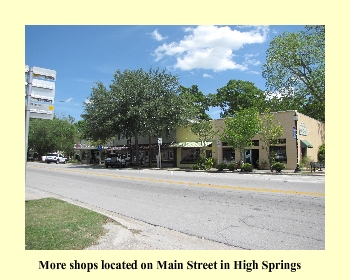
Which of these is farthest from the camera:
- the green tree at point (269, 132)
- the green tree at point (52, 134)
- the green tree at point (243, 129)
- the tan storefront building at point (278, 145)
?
the green tree at point (52, 134)

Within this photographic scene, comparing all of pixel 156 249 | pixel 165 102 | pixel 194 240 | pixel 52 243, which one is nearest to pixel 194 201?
pixel 194 240

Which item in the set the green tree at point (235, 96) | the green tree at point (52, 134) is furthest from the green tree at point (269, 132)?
the green tree at point (52, 134)

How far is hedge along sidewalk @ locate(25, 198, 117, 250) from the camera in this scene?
5.34 meters

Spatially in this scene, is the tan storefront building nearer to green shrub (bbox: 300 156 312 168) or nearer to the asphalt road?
green shrub (bbox: 300 156 312 168)

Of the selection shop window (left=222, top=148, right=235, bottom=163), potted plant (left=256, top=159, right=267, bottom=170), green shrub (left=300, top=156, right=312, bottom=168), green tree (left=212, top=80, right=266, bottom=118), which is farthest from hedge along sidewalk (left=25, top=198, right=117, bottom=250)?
green tree (left=212, top=80, right=266, bottom=118)

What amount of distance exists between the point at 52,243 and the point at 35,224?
1.62 meters

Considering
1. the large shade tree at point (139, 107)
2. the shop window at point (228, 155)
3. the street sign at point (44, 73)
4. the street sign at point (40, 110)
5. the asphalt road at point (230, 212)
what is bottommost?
the asphalt road at point (230, 212)

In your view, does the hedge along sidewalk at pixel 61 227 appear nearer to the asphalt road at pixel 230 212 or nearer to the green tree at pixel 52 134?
the asphalt road at pixel 230 212

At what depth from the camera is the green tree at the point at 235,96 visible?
55.4m

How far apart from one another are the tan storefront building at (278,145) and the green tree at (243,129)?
1679mm

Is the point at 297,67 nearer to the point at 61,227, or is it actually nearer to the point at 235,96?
the point at 235,96

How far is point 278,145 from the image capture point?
90.2ft

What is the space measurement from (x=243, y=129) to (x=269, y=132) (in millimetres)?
2295
